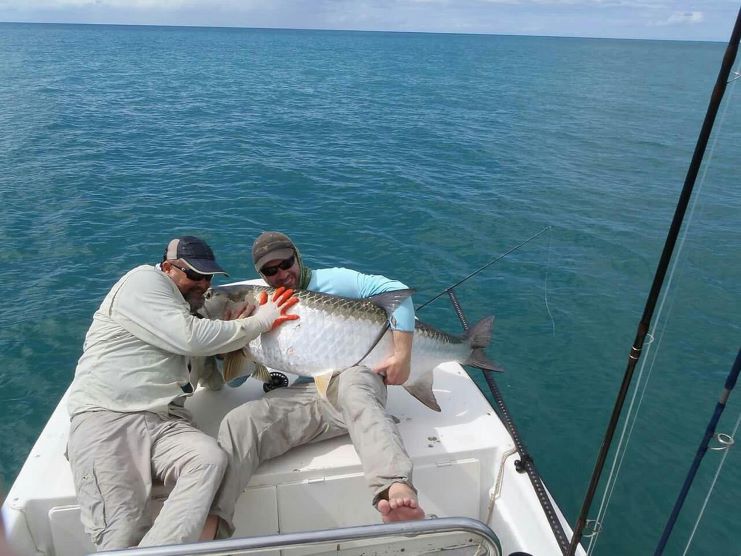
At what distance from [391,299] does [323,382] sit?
78cm

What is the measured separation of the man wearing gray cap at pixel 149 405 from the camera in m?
3.19

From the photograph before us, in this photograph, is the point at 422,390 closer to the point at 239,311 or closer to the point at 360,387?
the point at 360,387

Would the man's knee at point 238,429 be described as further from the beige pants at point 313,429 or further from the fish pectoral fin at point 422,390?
the fish pectoral fin at point 422,390

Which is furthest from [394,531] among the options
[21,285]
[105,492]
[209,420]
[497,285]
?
[21,285]

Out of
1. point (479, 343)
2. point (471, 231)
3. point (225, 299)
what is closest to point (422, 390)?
point (479, 343)

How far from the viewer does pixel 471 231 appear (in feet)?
40.3

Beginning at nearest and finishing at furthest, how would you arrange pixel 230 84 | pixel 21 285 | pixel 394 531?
pixel 394 531 < pixel 21 285 < pixel 230 84

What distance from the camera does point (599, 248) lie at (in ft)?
37.2

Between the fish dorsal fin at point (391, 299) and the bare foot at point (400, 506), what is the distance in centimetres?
142

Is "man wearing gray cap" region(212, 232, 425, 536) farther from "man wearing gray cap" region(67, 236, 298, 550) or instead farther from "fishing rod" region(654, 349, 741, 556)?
"fishing rod" region(654, 349, 741, 556)

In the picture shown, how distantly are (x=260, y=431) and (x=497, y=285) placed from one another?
265 inches

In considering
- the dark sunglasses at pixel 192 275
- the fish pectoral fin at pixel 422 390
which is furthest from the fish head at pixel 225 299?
the fish pectoral fin at pixel 422 390

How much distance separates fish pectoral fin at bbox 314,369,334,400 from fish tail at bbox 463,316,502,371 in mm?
1289

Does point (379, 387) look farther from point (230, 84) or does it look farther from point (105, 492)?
point (230, 84)
